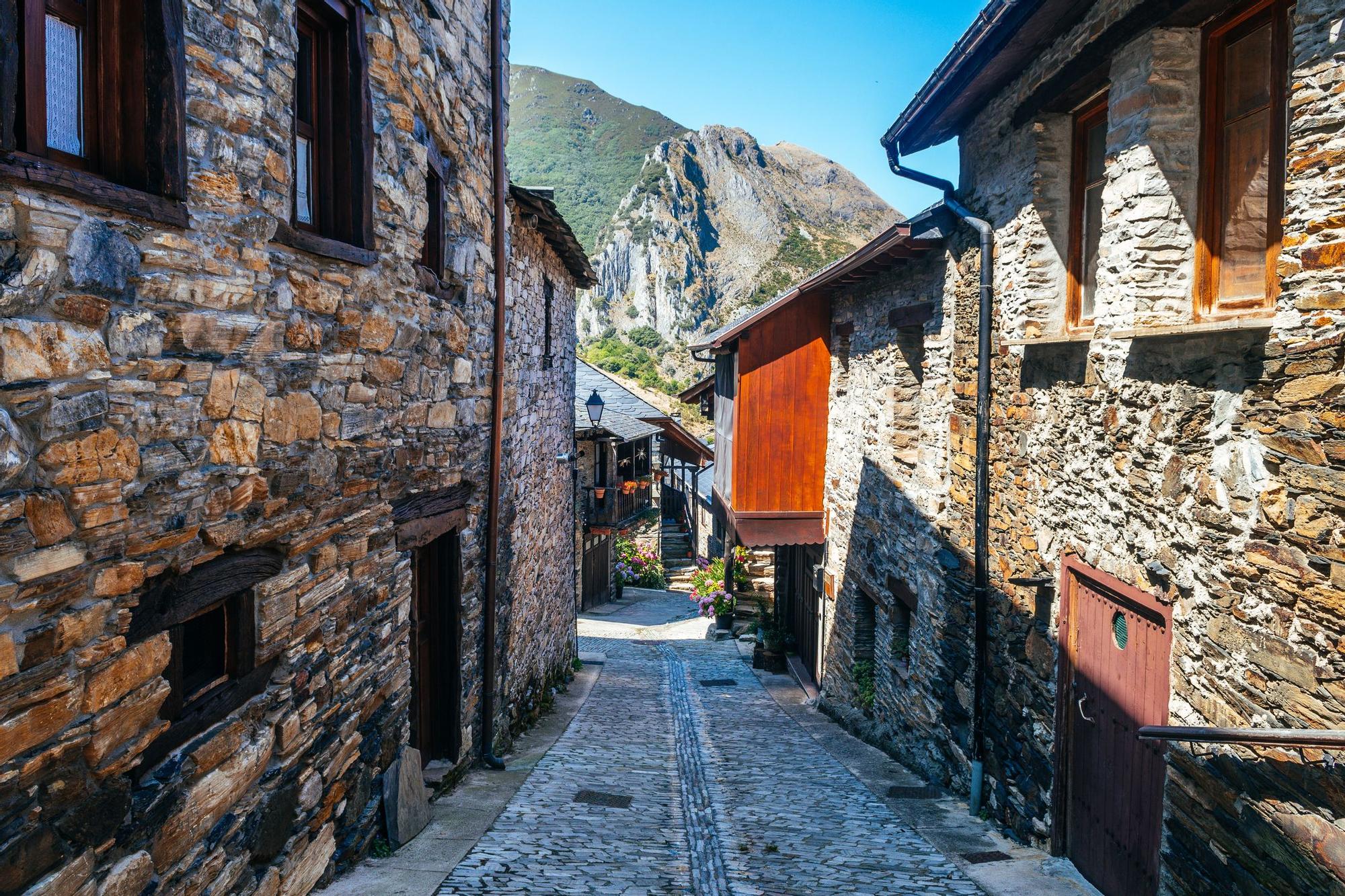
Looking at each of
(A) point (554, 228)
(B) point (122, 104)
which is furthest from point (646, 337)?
(B) point (122, 104)

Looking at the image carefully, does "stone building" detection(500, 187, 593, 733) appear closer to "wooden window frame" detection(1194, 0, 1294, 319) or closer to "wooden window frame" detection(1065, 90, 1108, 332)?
"wooden window frame" detection(1065, 90, 1108, 332)

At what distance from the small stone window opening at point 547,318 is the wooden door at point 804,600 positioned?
4.76 m

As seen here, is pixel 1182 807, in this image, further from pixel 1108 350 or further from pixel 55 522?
pixel 55 522

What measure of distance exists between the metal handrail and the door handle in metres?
1.40

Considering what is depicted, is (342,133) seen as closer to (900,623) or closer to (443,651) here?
(443,651)

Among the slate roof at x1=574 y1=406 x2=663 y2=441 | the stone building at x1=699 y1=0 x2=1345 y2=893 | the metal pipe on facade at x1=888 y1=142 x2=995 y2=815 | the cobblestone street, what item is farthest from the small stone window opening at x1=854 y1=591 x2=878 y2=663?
the slate roof at x1=574 y1=406 x2=663 y2=441

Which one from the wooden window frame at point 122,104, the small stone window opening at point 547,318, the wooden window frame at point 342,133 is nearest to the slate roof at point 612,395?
the small stone window opening at point 547,318

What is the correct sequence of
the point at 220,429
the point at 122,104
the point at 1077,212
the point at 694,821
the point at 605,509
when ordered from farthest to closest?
the point at 605,509, the point at 694,821, the point at 1077,212, the point at 220,429, the point at 122,104

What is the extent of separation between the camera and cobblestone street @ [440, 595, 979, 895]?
4684 millimetres

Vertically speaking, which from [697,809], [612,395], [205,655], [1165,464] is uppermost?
[612,395]

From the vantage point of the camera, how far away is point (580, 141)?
301 feet

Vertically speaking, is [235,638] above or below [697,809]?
above

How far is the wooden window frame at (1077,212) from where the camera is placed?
5395 mm

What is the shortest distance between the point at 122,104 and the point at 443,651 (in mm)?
4139
